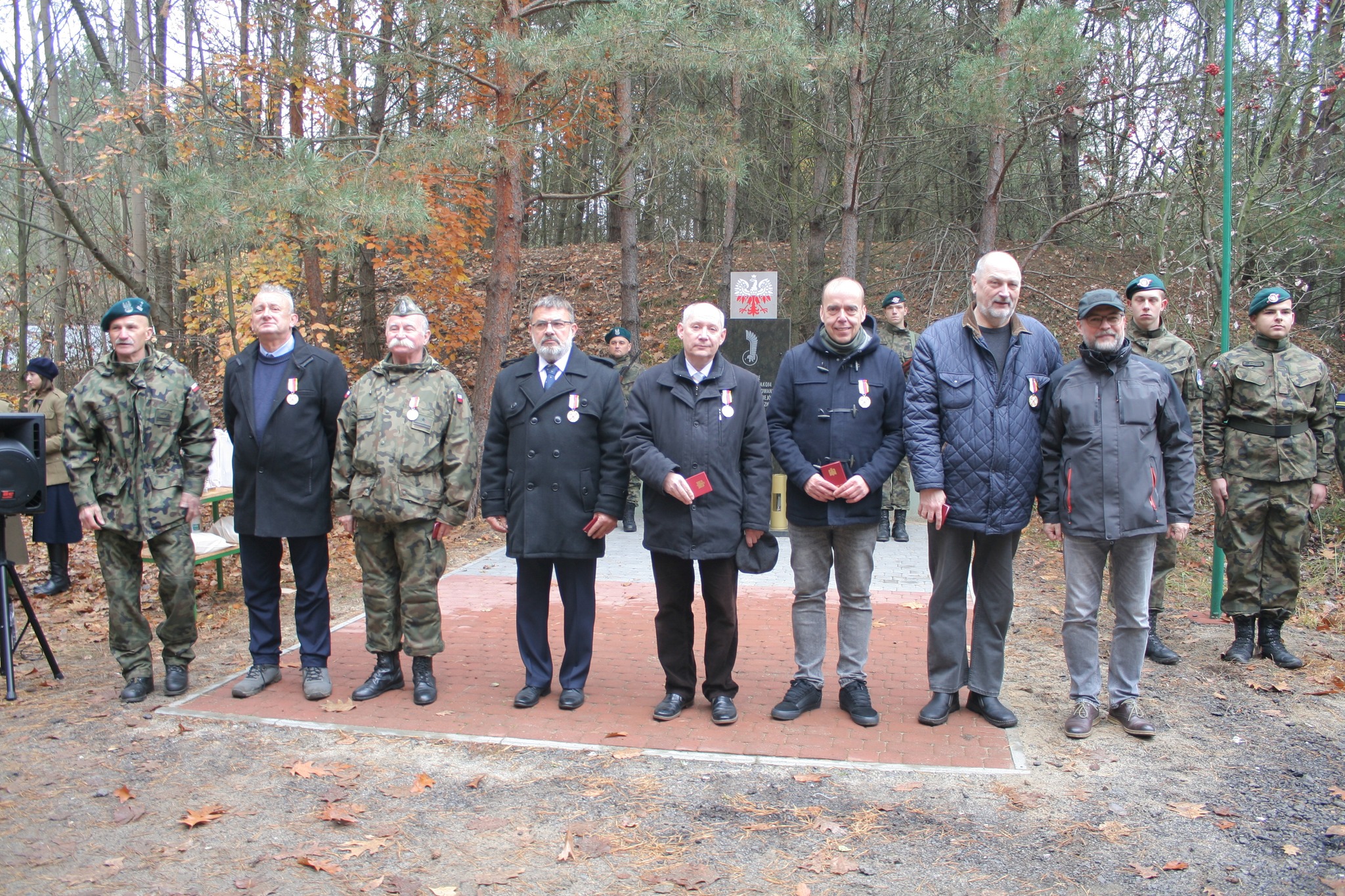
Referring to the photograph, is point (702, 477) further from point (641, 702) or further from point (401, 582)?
point (401, 582)

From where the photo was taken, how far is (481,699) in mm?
4980

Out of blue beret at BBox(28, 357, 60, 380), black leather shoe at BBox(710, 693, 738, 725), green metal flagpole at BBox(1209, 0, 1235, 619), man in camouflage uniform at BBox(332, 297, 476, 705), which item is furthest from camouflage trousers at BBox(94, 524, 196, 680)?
green metal flagpole at BBox(1209, 0, 1235, 619)

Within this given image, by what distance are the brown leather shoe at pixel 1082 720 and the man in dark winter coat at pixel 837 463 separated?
0.88 meters

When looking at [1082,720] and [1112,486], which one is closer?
[1112,486]

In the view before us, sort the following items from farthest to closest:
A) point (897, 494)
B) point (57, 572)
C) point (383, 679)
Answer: point (897, 494) < point (57, 572) < point (383, 679)

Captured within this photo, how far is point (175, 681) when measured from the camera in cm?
511

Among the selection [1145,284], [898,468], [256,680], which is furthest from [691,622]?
[898,468]

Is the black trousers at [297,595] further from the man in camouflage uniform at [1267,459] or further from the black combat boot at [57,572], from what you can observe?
the man in camouflage uniform at [1267,459]

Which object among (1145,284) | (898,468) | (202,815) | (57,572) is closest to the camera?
(202,815)

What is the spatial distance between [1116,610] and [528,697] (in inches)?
114

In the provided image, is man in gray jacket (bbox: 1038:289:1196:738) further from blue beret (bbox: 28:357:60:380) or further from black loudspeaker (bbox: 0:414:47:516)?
blue beret (bbox: 28:357:60:380)

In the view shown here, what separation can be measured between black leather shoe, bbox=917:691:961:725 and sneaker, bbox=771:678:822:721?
51 centimetres

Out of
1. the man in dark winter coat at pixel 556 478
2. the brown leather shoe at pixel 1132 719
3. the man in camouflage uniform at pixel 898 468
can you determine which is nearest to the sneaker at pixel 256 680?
the man in dark winter coat at pixel 556 478

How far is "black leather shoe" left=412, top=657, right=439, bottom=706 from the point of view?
4898 millimetres
